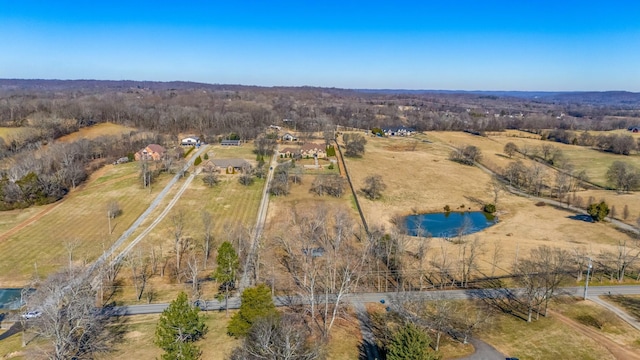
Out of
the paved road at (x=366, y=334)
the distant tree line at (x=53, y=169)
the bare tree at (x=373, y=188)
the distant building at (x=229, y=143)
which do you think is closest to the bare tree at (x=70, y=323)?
the paved road at (x=366, y=334)

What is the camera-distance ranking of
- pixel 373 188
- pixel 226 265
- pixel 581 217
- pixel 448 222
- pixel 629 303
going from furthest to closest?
pixel 373 188 < pixel 448 222 < pixel 581 217 < pixel 629 303 < pixel 226 265

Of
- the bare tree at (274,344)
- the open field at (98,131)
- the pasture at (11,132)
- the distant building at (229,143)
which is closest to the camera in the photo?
the bare tree at (274,344)

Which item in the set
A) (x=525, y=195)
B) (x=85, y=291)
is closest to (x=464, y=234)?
(x=525, y=195)

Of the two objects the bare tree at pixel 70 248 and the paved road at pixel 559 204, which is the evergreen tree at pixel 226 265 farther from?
the paved road at pixel 559 204

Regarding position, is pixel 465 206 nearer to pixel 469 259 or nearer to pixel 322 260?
pixel 469 259

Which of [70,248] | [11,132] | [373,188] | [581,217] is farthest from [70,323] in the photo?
[11,132]
